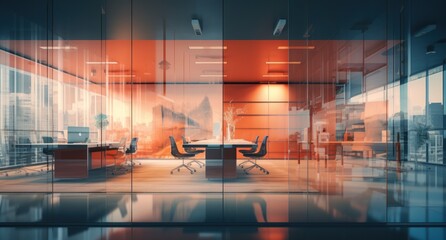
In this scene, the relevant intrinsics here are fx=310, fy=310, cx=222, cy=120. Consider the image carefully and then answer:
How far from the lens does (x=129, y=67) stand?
5793 mm

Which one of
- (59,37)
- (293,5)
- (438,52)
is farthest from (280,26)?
(59,37)

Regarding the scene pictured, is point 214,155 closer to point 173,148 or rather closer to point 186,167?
point 186,167

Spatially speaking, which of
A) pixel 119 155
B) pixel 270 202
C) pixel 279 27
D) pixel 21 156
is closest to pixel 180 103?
pixel 119 155

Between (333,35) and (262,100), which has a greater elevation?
(333,35)

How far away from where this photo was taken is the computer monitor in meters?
5.95

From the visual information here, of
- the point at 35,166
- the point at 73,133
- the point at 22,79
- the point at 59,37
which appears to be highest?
the point at 59,37

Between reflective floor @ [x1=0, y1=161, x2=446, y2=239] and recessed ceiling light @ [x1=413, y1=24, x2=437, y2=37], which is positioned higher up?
recessed ceiling light @ [x1=413, y1=24, x2=437, y2=37]

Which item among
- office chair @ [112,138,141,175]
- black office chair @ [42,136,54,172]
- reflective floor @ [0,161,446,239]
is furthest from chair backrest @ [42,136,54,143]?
office chair @ [112,138,141,175]

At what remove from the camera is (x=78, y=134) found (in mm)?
5984

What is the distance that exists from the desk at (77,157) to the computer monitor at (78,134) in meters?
0.11

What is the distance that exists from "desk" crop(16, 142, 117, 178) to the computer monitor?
111mm

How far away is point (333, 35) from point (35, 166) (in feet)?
20.6

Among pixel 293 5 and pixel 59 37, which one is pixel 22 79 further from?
pixel 293 5

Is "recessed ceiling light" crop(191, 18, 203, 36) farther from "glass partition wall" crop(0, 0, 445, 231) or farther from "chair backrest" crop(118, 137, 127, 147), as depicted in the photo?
"chair backrest" crop(118, 137, 127, 147)
